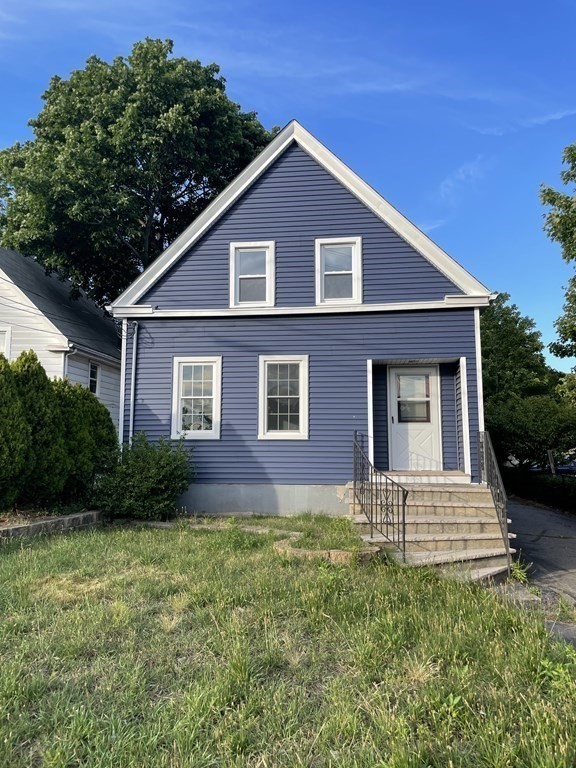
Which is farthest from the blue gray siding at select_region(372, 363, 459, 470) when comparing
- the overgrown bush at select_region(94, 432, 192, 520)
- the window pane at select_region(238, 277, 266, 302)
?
the overgrown bush at select_region(94, 432, 192, 520)

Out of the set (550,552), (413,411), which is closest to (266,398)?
(413,411)

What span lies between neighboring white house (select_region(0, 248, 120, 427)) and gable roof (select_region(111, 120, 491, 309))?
4716 millimetres

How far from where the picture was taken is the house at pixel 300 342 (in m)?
9.05

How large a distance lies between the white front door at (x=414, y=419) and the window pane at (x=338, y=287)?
6.12 feet

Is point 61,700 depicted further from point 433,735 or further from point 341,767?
point 433,735

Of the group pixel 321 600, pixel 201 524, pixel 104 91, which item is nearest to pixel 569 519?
pixel 201 524

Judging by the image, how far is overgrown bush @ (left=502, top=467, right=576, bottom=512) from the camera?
45.1ft

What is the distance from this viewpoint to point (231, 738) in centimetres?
222

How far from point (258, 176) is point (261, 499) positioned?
22.2ft

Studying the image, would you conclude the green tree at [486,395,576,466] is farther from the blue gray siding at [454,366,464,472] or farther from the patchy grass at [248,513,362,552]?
the patchy grass at [248,513,362,552]

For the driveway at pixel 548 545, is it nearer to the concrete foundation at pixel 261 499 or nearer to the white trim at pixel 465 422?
the white trim at pixel 465 422

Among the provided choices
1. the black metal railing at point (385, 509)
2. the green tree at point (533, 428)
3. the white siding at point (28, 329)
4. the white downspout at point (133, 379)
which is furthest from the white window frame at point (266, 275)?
the green tree at point (533, 428)

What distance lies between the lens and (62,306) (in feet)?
50.9

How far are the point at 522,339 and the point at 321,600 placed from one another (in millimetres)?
22747
